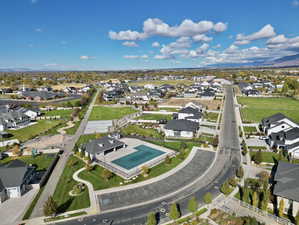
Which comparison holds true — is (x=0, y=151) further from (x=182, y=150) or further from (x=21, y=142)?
(x=182, y=150)

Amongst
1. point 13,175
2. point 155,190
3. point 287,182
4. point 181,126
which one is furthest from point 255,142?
point 13,175

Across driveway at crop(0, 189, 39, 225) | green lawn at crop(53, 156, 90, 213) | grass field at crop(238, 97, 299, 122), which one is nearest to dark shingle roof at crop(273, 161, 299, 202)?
green lawn at crop(53, 156, 90, 213)

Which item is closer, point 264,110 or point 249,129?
point 249,129

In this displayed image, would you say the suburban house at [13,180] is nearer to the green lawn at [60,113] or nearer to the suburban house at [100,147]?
the suburban house at [100,147]

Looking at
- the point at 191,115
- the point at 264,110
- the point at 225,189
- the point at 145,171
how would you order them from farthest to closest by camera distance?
the point at 264,110, the point at 191,115, the point at 145,171, the point at 225,189

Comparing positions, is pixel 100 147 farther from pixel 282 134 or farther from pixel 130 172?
pixel 282 134
